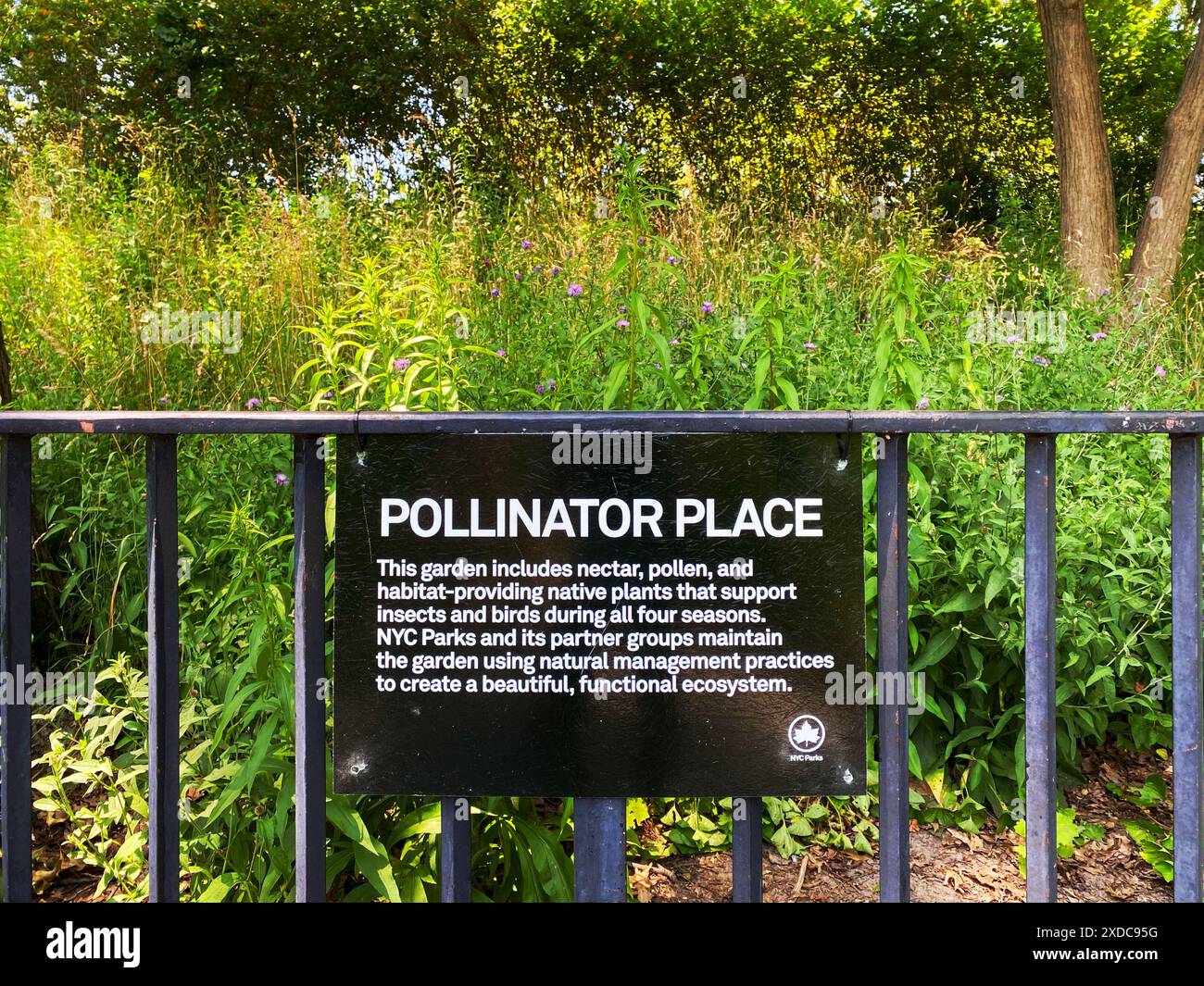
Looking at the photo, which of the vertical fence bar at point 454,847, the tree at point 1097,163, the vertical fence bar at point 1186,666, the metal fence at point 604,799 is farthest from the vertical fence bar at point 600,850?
the tree at point 1097,163

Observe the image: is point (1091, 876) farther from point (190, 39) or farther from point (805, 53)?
point (190, 39)

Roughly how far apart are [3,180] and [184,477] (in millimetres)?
4129

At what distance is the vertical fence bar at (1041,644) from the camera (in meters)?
1.80

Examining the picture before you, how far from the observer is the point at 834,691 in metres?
1.76

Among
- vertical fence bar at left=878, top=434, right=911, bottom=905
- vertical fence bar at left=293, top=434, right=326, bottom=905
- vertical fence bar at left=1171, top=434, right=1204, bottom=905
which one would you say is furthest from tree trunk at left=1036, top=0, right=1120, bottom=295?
vertical fence bar at left=293, top=434, right=326, bottom=905

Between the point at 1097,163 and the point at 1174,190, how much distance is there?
1.81 feet

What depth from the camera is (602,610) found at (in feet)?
5.73

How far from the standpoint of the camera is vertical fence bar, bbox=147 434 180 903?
6.04ft

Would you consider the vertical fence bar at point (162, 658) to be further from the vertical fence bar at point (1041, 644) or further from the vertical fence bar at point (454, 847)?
the vertical fence bar at point (1041, 644)

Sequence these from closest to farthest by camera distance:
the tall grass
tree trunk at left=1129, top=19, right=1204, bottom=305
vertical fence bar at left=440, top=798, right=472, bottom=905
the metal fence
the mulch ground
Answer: the metal fence → vertical fence bar at left=440, top=798, right=472, bottom=905 → the tall grass → the mulch ground → tree trunk at left=1129, top=19, right=1204, bottom=305

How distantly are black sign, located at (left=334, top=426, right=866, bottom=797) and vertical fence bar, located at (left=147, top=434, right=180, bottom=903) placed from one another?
1.19 feet

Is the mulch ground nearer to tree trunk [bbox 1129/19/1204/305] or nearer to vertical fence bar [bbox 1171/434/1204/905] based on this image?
vertical fence bar [bbox 1171/434/1204/905]

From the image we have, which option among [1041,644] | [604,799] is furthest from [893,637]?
[604,799]
